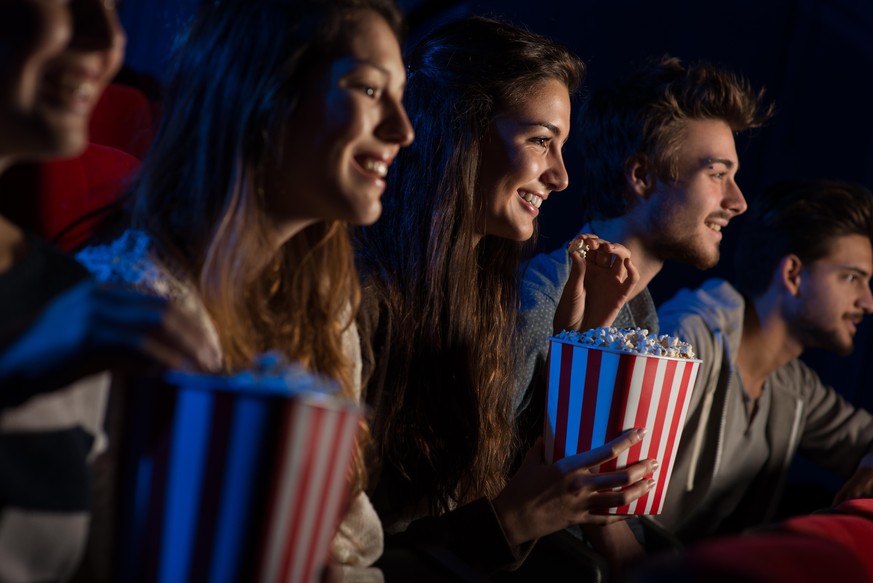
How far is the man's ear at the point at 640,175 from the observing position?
2541 mm

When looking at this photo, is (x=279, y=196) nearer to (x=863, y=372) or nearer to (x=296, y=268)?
(x=296, y=268)

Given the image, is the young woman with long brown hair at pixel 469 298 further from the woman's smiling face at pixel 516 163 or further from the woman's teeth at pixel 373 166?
the woman's teeth at pixel 373 166

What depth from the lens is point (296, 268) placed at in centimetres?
138

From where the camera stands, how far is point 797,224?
295 centimetres

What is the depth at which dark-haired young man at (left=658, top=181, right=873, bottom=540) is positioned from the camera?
2652 millimetres

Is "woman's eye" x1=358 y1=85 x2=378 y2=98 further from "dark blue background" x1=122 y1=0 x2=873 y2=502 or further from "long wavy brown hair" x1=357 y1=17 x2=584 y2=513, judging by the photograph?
"dark blue background" x1=122 y1=0 x2=873 y2=502

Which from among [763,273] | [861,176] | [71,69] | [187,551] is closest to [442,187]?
[71,69]

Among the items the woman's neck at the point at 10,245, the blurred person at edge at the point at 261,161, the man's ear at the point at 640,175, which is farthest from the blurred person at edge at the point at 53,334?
the man's ear at the point at 640,175

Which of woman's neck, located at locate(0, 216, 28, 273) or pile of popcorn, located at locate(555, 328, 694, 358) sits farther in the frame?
pile of popcorn, located at locate(555, 328, 694, 358)

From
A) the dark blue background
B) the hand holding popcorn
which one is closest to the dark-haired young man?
the dark blue background

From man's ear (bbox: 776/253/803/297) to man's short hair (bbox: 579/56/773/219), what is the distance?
18.5 inches

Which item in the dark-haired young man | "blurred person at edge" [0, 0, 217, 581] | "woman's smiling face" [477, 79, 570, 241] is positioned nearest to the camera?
"blurred person at edge" [0, 0, 217, 581]

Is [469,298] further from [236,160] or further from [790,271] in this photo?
[790,271]

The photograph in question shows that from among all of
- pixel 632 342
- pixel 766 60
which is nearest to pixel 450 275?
pixel 632 342
